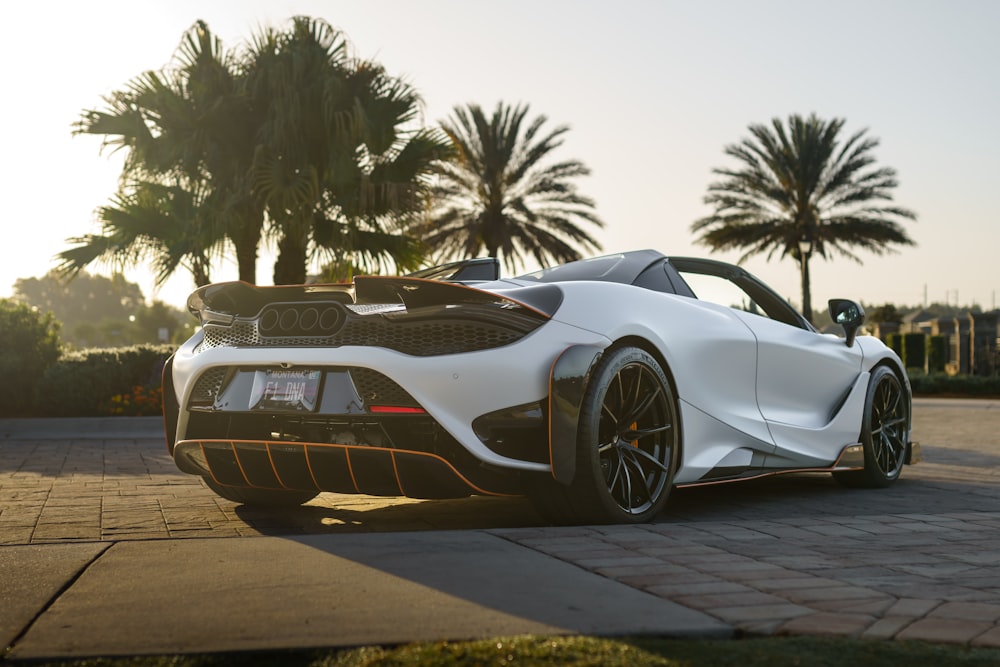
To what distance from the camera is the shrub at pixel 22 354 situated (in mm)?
14727

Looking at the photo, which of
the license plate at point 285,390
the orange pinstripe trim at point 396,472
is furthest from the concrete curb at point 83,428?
the orange pinstripe trim at point 396,472

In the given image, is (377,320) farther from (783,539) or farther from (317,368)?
(783,539)

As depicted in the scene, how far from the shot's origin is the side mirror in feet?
22.0

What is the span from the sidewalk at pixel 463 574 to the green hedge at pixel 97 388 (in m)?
8.39

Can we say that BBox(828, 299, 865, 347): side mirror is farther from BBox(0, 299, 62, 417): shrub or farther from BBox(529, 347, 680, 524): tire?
BBox(0, 299, 62, 417): shrub

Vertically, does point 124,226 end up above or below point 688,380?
above

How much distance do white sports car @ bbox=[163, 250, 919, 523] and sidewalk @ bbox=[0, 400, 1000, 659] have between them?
0.28m

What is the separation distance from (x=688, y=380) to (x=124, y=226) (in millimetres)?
13143

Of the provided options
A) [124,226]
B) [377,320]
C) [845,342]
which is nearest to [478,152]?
[124,226]

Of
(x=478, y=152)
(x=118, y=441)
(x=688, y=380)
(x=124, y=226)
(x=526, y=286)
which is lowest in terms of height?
(x=118, y=441)

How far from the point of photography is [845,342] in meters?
6.79

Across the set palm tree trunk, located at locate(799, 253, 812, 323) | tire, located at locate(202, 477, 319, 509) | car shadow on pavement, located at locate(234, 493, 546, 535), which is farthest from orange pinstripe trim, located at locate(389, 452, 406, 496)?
palm tree trunk, located at locate(799, 253, 812, 323)

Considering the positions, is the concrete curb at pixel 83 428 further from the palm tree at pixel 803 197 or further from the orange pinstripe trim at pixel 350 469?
the palm tree at pixel 803 197

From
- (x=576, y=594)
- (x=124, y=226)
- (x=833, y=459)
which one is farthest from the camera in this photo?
(x=124, y=226)
